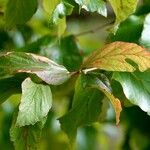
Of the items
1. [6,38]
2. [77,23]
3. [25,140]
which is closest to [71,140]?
[25,140]

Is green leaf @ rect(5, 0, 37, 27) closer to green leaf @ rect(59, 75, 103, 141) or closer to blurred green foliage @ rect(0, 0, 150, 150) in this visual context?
blurred green foliage @ rect(0, 0, 150, 150)

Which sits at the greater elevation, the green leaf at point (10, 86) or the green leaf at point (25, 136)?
the green leaf at point (10, 86)

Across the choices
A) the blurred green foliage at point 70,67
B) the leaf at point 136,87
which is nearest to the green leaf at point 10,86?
the blurred green foliage at point 70,67

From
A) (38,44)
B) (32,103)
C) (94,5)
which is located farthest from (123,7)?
(38,44)

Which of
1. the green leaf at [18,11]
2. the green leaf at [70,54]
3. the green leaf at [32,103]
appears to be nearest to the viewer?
the green leaf at [32,103]

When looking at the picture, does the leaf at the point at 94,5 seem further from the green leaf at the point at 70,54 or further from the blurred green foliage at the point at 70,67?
the green leaf at the point at 70,54
